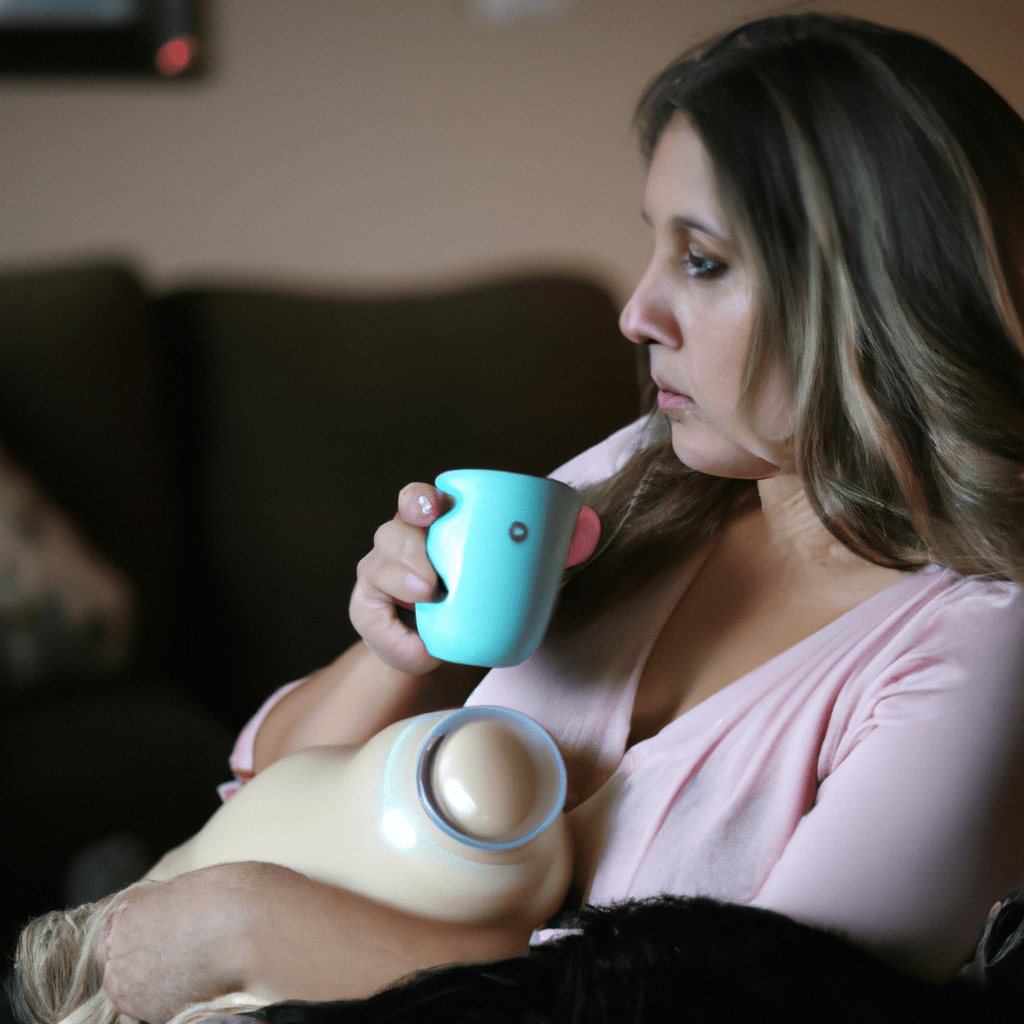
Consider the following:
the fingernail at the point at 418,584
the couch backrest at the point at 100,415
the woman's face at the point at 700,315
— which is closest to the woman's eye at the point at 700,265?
the woman's face at the point at 700,315

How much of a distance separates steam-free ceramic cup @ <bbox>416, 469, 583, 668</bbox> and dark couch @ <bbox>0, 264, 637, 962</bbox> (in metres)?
0.45

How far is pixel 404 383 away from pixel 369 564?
1.34 feet

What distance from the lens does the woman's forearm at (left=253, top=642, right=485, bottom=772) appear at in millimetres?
824

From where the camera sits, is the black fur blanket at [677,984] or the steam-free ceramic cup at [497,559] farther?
the steam-free ceramic cup at [497,559]

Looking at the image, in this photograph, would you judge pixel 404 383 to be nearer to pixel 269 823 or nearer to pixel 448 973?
pixel 269 823

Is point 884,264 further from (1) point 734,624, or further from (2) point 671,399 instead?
(1) point 734,624

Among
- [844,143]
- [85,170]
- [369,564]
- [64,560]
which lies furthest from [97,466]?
[844,143]

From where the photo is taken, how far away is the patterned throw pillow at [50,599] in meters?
1.00

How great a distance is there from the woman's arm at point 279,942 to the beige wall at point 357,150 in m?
0.79

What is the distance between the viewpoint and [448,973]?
568mm

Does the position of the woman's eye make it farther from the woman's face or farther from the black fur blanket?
the black fur blanket

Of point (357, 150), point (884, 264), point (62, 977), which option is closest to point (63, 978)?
point (62, 977)

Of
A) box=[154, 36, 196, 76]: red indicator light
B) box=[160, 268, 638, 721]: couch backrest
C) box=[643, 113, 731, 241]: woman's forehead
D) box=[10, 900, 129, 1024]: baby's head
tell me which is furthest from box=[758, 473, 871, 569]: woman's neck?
box=[154, 36, 196, 76]: red indicator light

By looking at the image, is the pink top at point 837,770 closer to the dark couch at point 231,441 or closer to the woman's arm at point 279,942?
the woman's arm at point 279,942
